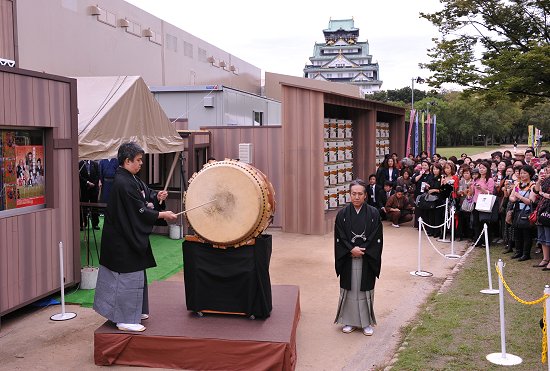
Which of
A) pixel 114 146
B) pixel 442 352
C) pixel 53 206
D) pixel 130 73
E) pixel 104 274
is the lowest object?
pixel 442 352

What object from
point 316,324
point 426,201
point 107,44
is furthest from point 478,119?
point 316,324

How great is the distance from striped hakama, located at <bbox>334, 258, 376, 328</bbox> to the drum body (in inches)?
45.9

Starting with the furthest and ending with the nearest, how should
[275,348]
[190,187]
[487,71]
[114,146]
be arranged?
[487,71], [114,146], [190,187], [275,348]

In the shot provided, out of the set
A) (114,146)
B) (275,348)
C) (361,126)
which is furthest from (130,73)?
(275,348)

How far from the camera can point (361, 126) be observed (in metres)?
15.7

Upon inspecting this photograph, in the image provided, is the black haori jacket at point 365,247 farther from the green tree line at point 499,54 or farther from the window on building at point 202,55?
the window on building at point 202,55

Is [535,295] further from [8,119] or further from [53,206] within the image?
[8,119]

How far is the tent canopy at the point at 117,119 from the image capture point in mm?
8047

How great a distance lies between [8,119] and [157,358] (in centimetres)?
321

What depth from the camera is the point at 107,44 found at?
17016 millimetres

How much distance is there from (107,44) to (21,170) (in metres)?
11.5

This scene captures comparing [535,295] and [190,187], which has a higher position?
[190,187]

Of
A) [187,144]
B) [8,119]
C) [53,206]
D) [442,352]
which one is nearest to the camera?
[442,352]

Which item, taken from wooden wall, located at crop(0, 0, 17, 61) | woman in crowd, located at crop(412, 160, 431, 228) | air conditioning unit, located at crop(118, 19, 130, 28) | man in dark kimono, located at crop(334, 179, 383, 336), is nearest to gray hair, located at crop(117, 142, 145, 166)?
man in dark kimono, located at crop(334, 179, 383, 336)
